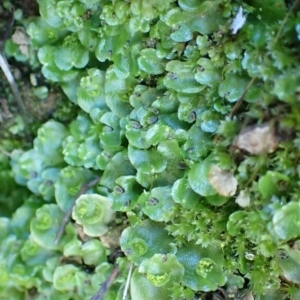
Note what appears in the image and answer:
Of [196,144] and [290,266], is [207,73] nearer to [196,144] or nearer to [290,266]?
[196,144]

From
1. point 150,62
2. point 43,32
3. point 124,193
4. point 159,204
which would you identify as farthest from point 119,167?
point 43,32

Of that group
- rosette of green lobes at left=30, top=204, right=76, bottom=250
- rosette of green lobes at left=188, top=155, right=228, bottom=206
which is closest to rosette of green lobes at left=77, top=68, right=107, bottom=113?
rosette of green lobes at left=30, top=204, right=76, bottom=250

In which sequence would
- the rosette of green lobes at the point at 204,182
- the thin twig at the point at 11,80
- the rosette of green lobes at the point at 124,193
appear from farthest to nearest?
the thin twig at the point at 11,80 < the rosette of green lobes at the point at 124,193 < the rosette of green lobes at the point at 204,182

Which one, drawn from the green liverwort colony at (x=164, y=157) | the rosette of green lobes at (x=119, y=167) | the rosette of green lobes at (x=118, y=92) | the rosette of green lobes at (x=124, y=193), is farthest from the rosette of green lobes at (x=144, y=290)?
the rosette of green lobes at (x=118, y=92)

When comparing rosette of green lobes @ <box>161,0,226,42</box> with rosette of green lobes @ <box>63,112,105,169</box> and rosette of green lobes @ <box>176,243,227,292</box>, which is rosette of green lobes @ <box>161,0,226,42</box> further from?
rosette of green lobes @ <box>176,243,227,292</box>

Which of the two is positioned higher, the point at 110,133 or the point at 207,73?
the point at 207,73

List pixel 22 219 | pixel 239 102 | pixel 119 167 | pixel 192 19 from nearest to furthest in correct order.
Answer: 1. pixel 239 102
2. pixel 192 19
3. pixel 119 167
4. pixel 22 219

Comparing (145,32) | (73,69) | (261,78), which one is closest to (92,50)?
(73,69)

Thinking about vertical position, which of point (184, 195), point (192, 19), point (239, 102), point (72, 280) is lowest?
point (72, 280)

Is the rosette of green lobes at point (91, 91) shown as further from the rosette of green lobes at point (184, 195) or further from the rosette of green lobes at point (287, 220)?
the rosette of green lobes at point (287, 220)
